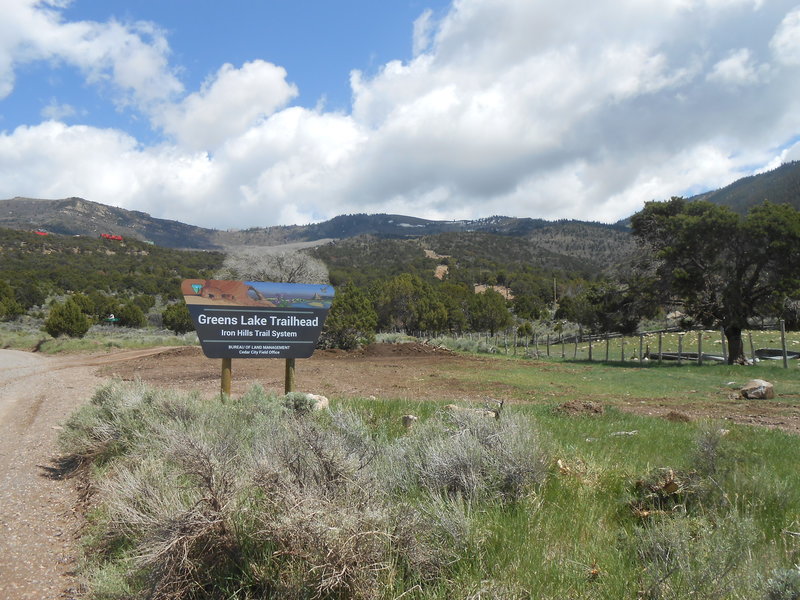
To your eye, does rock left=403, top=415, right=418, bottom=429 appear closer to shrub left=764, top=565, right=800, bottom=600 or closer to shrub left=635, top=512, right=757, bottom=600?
shrub left=635, top=512, right=757, bottom=600

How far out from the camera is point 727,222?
21.6 metres

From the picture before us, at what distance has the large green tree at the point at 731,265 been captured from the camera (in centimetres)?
2078

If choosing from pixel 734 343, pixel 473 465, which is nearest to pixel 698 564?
pixel 473 465

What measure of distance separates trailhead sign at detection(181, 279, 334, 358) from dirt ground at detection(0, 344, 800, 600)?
235 cm

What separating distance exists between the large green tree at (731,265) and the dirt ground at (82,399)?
946 centimetres

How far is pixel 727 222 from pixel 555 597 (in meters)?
23.4

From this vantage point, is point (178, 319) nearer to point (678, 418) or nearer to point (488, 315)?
point (488, 315)

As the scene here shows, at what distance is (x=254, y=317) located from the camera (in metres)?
8.55

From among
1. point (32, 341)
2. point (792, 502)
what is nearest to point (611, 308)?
point (792, 502)

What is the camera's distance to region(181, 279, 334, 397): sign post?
27.2ft

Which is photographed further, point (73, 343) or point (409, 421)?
point (73, 343)

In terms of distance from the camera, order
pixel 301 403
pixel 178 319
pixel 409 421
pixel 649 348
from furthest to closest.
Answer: pixel 178 319
pixel 649 348
pixel 301 403
pixel 409 421

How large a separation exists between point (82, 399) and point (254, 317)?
526 cm

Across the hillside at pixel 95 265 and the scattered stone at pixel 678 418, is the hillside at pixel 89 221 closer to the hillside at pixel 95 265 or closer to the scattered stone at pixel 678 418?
the hillside at pixel 95 265
